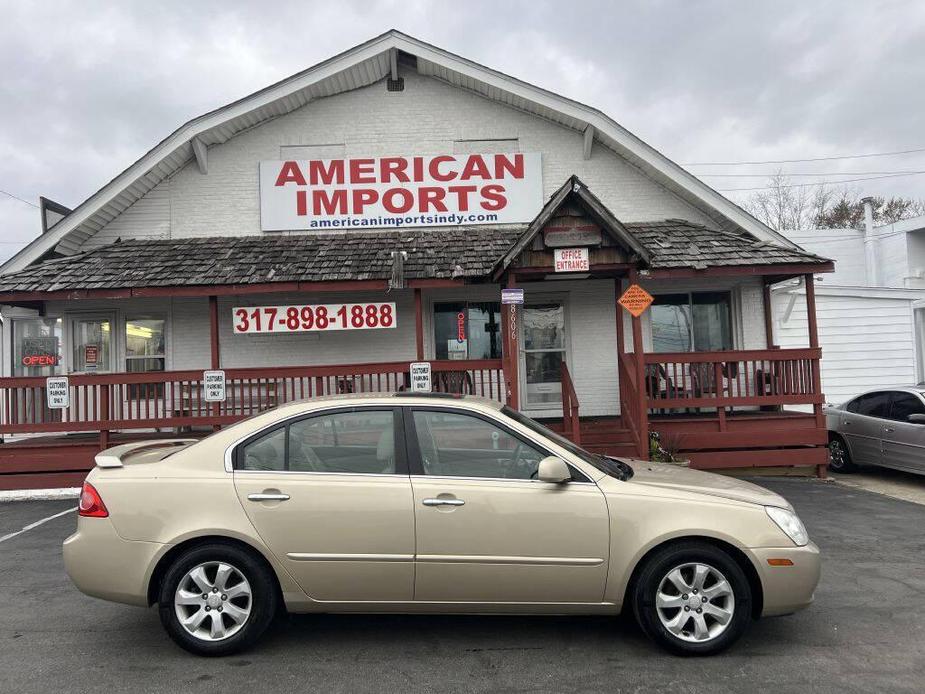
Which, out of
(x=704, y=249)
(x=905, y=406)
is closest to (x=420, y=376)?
(x=704, y=249)

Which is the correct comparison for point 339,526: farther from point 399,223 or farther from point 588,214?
point 399,223

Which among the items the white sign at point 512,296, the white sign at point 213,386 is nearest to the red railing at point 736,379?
the white sign at point 512,296

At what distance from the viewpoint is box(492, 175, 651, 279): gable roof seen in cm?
877

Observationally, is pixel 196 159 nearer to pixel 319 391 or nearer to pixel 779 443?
pixel 319 391

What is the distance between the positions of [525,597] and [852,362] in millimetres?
12629

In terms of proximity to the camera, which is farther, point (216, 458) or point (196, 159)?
point (196, 159)

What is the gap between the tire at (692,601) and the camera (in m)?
3.89

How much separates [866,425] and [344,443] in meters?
9.06

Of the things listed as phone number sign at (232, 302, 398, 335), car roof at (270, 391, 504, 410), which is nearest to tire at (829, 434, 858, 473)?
phone number sign at (232, 302, 398, 335)

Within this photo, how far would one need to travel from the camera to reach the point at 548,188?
11789 millimetres

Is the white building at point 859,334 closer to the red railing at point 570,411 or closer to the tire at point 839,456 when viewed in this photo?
the tire at point 839,456

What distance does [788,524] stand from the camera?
13.1ft

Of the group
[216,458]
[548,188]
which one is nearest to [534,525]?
[216,458]

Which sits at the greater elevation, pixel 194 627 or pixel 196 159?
pixel 196 159
